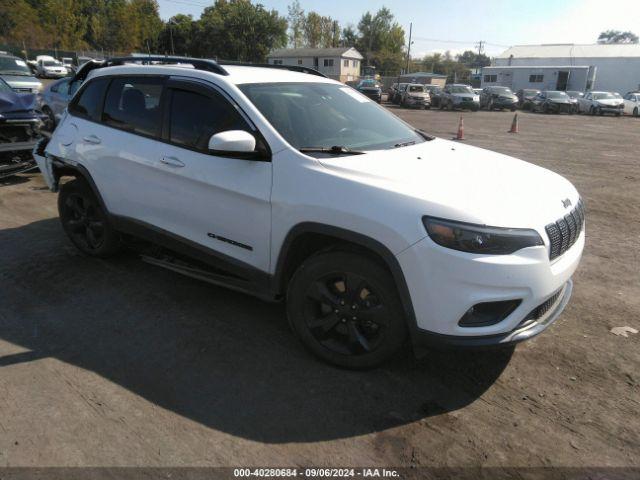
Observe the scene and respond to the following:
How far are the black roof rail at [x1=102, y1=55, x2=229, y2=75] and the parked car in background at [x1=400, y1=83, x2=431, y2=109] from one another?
30651 mm

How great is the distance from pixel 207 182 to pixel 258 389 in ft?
4.85

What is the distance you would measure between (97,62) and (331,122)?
3.04 meters

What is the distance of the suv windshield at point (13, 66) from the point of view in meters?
19.1

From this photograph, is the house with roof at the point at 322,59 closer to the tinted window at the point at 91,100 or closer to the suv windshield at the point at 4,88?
the suv windshield at the point at 4,88

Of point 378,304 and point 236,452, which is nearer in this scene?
point 236,452

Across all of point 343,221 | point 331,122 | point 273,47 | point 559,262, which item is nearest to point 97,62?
point 331,122

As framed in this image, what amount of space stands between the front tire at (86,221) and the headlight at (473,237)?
128 inches

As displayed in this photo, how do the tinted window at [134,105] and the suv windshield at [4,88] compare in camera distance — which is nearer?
the tinted window at [134,105]

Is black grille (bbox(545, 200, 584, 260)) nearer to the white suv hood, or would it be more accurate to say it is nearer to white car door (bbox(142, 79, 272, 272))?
the white suv hood

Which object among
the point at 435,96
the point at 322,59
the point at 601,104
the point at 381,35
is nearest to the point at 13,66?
the point at 435,96

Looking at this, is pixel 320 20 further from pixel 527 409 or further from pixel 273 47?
pixel 527 409

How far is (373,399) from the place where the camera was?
9.57 feet

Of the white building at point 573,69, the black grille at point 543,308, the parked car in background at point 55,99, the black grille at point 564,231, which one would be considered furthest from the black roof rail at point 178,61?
the white building at point 573,69

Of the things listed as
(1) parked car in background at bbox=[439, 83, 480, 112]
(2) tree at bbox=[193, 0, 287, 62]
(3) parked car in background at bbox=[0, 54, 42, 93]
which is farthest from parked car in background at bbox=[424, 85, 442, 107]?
(2) tree at bbox=[193, 0, 287, 62]
